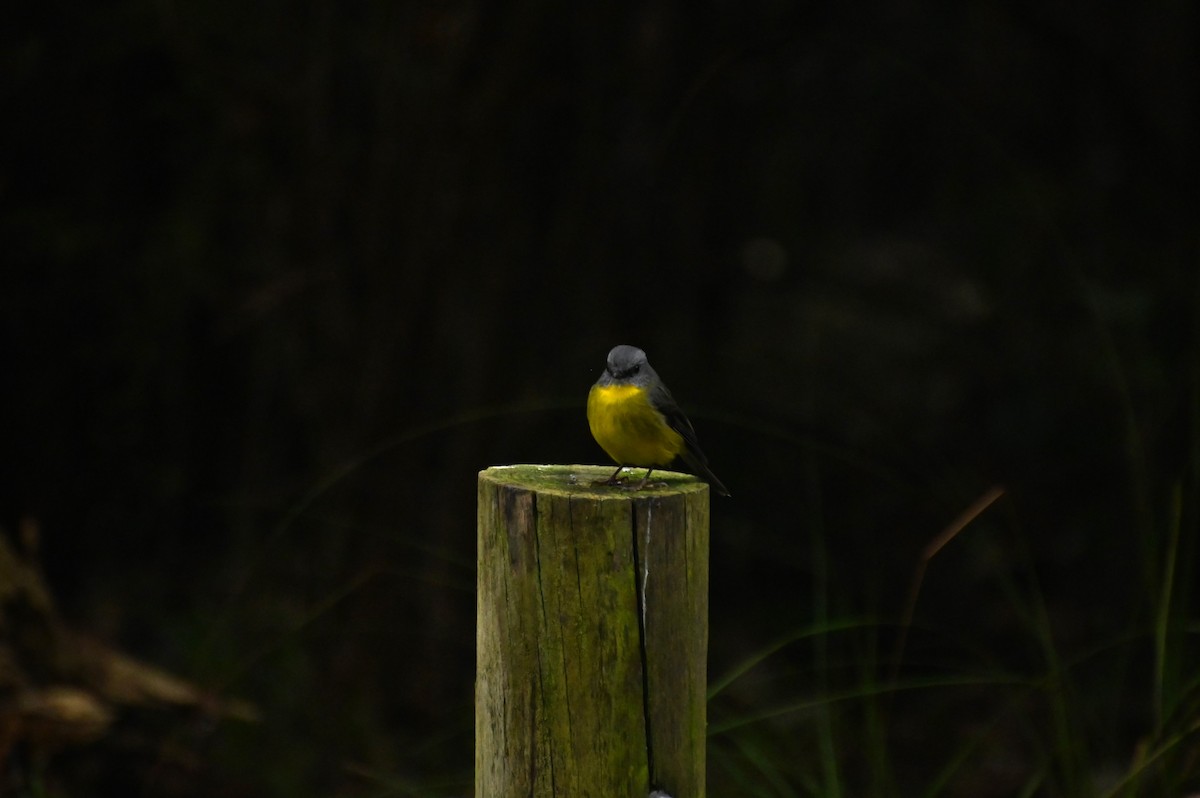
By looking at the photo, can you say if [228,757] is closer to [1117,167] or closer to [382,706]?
[382,706]

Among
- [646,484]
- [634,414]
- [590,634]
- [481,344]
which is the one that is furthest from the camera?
[481,344]

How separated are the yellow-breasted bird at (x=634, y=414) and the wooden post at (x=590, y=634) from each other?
473mm

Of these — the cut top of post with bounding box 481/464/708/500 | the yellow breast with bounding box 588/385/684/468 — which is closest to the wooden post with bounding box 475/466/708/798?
the cut top of post with bounding box 481/464/708/500

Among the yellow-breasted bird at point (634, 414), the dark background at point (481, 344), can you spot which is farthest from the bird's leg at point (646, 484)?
the dark background at point (481, 344)

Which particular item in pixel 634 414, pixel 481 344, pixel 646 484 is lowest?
pixel 646 484

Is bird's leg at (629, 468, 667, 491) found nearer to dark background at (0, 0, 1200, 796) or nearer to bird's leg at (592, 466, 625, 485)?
bird's leg at (592, 466, 625, 485)

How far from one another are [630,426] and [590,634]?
65 centimetres

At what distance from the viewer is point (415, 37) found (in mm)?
5141

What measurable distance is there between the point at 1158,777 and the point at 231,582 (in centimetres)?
470

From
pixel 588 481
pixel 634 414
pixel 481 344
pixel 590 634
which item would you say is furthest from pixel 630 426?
pixel 481 344

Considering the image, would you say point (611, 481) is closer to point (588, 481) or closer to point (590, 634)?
point (588, 481)

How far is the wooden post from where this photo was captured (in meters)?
2.04

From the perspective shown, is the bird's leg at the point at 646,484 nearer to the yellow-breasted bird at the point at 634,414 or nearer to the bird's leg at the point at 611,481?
the bird's leg at the point at 611,481

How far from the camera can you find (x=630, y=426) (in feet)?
8.55
